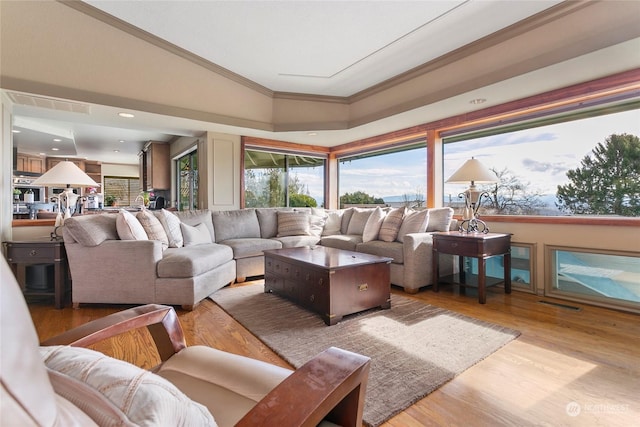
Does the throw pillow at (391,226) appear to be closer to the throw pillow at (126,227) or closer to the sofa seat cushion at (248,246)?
the sofa seat cushion at (248,246)

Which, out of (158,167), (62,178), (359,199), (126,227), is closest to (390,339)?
(126,227)

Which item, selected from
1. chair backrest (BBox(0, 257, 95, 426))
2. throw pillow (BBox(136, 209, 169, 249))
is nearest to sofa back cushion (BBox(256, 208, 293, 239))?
throw pillow (BBox(136, 209, 169, 249))

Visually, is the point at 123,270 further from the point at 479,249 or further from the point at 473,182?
the point at 473,182

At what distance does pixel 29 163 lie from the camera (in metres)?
6.68

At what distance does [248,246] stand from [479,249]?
2722mm

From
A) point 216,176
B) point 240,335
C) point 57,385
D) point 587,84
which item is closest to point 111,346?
point 240,335

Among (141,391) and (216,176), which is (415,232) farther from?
(141,391)


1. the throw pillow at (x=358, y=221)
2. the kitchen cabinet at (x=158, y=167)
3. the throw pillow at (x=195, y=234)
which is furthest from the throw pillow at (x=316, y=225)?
the kitchen cabinet at (x=158, y=167)

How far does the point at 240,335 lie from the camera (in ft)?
7.59

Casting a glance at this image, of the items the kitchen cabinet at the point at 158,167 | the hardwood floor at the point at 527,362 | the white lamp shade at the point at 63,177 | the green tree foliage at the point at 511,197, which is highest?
the kitchen cabinet at the point at 158,167

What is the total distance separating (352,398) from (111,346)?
2.07 m

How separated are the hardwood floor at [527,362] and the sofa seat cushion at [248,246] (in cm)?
99

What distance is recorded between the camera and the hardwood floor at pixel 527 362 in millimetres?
1446

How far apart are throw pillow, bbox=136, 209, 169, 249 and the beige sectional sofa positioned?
0.4 inches
